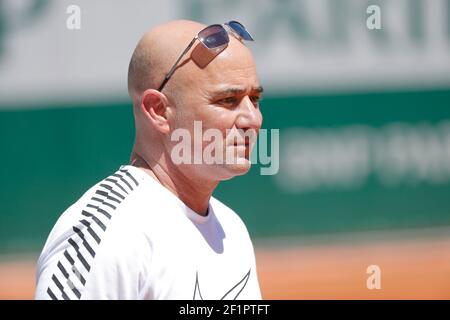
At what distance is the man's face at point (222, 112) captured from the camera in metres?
2.57

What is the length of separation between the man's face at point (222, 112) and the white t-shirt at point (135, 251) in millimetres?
180

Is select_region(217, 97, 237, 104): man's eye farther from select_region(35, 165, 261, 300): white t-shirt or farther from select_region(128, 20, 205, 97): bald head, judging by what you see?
select_region(35, 165, 261, 300): white t-shirt

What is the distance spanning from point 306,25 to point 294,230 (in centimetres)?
236

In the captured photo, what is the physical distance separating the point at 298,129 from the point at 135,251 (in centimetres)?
725

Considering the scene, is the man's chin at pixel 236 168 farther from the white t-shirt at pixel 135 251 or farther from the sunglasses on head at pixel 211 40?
the sunglasses on head at pixel 211 40

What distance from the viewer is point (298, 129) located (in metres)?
9.41

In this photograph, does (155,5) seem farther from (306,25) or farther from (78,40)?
(306,25)

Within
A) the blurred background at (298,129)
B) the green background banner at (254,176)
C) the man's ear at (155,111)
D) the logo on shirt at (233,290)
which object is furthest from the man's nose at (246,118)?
the green background banner at (254,176)

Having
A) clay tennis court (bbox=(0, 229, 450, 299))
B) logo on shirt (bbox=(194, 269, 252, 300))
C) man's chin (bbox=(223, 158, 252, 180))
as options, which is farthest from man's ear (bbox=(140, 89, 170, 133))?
clay tennis court (bbox=(0, 229, 450, 299))

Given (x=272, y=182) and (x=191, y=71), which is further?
(x=272, y=182)

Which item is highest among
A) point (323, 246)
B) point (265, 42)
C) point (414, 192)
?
point (265, 42)

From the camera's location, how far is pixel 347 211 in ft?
31.8

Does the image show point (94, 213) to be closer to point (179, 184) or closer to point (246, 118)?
point (179, 184)
